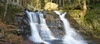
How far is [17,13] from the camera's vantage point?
15.8 meters

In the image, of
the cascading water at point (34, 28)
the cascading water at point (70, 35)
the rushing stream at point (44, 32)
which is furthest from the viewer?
the cascading water at point (70, 35)

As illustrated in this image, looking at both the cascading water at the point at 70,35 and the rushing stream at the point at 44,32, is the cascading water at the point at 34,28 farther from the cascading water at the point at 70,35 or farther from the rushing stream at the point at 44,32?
the cascading water at the point at 70,35

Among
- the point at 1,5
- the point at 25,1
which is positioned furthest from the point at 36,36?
the point at 25,1

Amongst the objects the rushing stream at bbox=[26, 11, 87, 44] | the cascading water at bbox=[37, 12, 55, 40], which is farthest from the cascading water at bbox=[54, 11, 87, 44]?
the cascading water at bbox=[37, 12, 55, 40]

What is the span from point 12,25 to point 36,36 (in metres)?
3.36

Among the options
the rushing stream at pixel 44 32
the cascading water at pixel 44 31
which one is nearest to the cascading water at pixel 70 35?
the rushing stream at pixel 44 32

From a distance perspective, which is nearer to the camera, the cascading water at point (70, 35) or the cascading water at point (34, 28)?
the cascading water at point (34, 28)

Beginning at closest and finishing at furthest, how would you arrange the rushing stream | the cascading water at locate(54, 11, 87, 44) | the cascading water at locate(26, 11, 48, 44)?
the cascading water at locate(26, 11, 48, 44) < the rushing stream < the cascading water at locate(54, 11, 87, 44)

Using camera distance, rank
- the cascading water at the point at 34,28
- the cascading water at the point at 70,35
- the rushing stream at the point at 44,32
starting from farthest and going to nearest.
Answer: the cascading water at the point at 70,35 < the rushing stream at the point at 44,32 < the cascading water at the point at 34,28

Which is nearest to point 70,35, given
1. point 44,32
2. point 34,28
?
point 44,32

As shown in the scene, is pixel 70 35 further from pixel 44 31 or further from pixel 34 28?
pixel 34 28

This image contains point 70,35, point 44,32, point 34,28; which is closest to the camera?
point 44,32

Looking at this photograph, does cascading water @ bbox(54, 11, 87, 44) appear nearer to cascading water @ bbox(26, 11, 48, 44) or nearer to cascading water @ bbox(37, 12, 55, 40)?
cascading water @ bbox(37, 12, 55, 40)

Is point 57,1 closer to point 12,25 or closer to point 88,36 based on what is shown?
point 88,36
